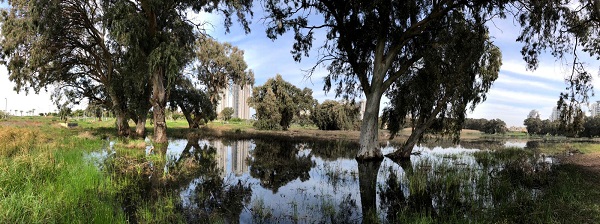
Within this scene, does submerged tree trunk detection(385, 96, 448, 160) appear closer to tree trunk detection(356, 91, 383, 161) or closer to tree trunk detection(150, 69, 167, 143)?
tree trunk detection(356, 91, 383, 161)

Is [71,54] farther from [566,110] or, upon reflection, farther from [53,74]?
[566,110]

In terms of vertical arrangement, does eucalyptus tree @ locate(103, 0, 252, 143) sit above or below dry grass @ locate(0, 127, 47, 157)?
above

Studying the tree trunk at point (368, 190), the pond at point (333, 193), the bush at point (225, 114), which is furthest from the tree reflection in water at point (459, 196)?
the bush at point (225, 114)

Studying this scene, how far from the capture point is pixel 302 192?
9.43 m

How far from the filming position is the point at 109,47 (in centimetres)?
2714

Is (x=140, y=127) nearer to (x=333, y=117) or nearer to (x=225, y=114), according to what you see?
(x=333, y=117)

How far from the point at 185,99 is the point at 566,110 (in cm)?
3581

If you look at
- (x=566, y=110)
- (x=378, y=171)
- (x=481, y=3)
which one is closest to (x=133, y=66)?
(x=378, y=171)

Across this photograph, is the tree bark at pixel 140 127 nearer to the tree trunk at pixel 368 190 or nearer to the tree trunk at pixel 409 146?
the tree trunk at pixel 368 190

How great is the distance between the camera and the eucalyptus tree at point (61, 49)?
2055cm

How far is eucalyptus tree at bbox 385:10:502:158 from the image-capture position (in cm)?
1545

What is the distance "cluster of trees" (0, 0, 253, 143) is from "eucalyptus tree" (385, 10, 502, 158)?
35.4 ft

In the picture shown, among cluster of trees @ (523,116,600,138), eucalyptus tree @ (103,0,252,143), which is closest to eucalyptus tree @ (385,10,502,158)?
cluster of trees @ (523,116,600,138)

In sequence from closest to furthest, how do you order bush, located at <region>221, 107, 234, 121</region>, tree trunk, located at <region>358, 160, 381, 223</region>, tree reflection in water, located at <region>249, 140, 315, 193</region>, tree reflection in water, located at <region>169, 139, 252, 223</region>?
1. tree reflection in water, located at <region>169, 139, 252, 223</region>
2. tree trunk, located at <region>358, 160, 381, 223</region>
3. tree reflection in water, located at <region>249, 140, 315, 193</region>
4. bush, located at <region>221, 107, 234, 121</region>
